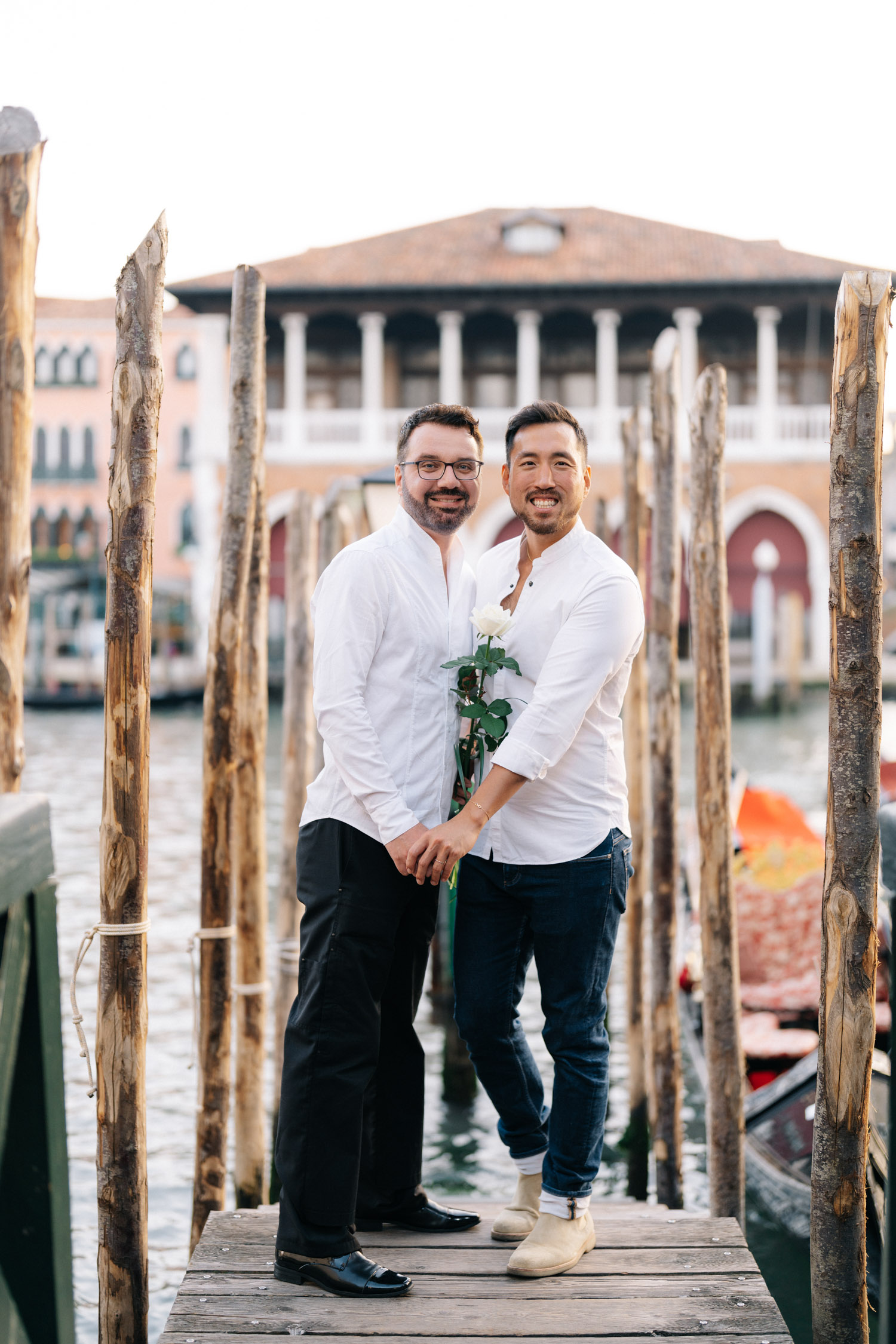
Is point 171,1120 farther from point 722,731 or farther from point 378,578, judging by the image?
point 378,578

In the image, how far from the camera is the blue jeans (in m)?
2.56

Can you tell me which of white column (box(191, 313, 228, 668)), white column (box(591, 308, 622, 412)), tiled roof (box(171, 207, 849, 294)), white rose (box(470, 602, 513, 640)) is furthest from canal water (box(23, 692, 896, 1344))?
tiled roof (box(171, 207, 849, 294))

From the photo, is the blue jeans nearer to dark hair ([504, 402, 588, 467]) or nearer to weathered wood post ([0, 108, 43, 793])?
dark hair ([504, 402, 588, 467])

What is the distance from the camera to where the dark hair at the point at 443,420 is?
8.54 ft

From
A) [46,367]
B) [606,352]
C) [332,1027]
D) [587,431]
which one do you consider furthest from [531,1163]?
[46,367]

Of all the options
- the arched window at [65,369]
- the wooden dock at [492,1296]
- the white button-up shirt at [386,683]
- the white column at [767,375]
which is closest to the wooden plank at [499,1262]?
the wooden dock at [492,1296]

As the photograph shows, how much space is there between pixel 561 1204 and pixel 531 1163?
6.4 inches

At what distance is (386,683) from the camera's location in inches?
101

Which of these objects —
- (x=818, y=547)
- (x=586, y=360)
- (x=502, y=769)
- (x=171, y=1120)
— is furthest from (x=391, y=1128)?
(x=586, y=360)

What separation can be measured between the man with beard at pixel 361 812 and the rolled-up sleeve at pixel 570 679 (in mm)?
193

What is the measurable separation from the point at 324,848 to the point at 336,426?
22700 millimetres

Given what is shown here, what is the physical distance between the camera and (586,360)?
84.5 ft

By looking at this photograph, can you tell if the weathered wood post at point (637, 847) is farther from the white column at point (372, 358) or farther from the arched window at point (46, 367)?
the arched window at point (46, 367)

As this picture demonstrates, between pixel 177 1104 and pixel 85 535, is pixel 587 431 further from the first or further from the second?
pixel 177 1104
